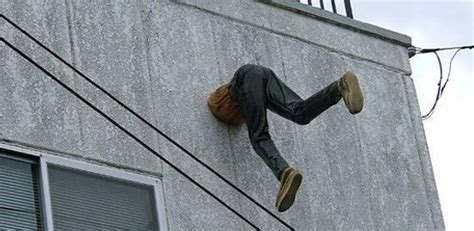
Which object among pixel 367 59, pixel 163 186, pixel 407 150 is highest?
pixel 367 59

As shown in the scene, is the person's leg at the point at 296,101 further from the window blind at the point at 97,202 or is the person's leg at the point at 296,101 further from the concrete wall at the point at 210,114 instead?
the window blind at the point at 97,202

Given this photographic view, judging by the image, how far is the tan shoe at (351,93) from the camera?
8.91 m

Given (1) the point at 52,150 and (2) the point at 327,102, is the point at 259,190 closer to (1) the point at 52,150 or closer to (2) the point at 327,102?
(2) the point at 327,102

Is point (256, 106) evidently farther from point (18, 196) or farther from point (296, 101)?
point (18, 196)

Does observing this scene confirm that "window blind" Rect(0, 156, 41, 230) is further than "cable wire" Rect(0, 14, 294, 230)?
No

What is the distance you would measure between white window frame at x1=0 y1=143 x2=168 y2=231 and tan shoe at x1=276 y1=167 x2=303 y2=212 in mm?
690

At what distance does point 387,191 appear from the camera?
34.2 ft

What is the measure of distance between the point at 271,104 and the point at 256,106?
0.12 meters

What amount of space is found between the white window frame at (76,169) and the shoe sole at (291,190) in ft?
2.30

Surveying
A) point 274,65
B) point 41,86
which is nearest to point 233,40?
point 274,65

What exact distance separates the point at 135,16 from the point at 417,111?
2542 mm

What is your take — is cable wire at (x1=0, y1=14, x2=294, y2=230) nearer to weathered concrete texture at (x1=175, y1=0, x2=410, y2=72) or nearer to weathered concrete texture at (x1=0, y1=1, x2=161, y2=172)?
weathered concrete texture at (x1=0, y1=1, x2=161, y2=172)

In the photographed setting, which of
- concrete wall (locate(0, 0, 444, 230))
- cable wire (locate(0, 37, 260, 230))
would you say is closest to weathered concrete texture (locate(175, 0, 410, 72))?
concrete wall (locate(0, 0, 444, 230))

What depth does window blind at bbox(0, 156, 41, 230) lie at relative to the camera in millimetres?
8125
